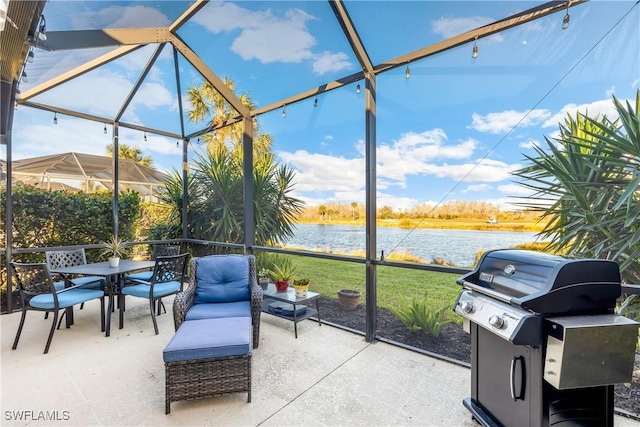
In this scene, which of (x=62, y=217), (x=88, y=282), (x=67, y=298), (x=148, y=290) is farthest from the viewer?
(x=62, y=217)

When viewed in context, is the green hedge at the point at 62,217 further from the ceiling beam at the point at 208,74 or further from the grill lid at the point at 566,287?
the grill lid at the point at 566,287

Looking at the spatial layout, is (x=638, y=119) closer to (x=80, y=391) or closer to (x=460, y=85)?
(x=460, y=85)

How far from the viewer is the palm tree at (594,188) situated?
194 cm

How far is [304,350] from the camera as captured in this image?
2.99 m

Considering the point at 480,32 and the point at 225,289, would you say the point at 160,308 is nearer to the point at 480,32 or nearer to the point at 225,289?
the point at 225,289

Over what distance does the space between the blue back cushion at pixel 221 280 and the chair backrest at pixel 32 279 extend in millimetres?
1523

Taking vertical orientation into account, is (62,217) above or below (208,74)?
below

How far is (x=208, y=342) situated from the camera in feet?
6.91

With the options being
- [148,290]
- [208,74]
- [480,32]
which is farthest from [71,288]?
[480,32]

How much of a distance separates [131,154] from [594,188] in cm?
665

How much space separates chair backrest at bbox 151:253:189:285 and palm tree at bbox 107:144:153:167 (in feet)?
9.18

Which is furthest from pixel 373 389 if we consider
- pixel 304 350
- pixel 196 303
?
pixel 196 303

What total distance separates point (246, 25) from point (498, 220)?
3.61 m

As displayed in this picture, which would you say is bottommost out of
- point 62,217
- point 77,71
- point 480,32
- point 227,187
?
point 62,217
